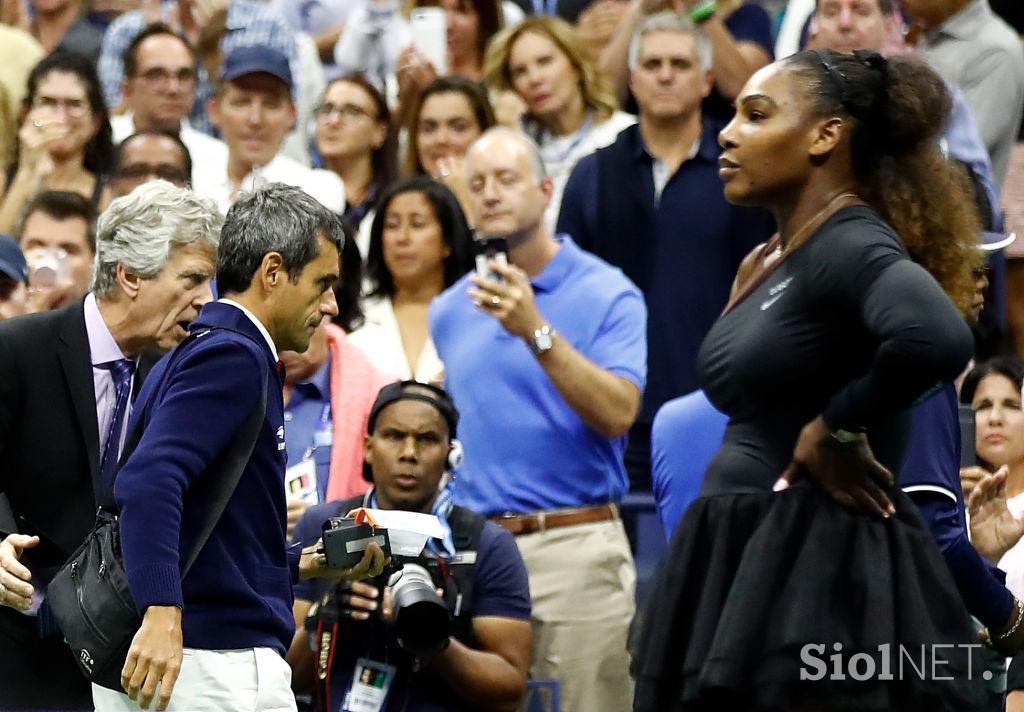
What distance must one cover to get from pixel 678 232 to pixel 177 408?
3830 millimetres

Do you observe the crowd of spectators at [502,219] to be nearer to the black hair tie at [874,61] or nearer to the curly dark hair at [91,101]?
the curly dark hair at [91,101]

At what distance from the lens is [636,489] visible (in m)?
6.84

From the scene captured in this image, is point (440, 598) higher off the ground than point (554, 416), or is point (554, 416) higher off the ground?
point (554, 416)

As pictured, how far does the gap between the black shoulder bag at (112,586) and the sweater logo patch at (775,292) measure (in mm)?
1002

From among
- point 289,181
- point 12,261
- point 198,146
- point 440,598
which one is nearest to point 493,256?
point 440,598

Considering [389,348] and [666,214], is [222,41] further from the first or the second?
[389,348]

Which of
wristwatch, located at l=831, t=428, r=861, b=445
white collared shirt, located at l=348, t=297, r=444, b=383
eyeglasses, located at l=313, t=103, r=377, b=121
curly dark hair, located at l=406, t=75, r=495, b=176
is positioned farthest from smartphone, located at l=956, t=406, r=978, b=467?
eyeglasses, located at l=313, t=103, r=377, b=121

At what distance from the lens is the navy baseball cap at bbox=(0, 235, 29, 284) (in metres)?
6.20

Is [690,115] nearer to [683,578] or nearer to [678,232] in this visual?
[678,232]

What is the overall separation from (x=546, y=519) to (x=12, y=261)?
6.59ft

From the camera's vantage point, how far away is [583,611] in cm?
577

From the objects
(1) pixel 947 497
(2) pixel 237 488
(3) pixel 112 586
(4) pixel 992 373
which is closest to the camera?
(3) pixel 112 586

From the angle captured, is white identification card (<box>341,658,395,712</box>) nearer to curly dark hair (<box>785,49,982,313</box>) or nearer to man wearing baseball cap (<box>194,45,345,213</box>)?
curly dark hair (<box>785,49,982,313</box>)

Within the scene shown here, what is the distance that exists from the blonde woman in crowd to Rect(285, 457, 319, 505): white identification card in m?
2.63
